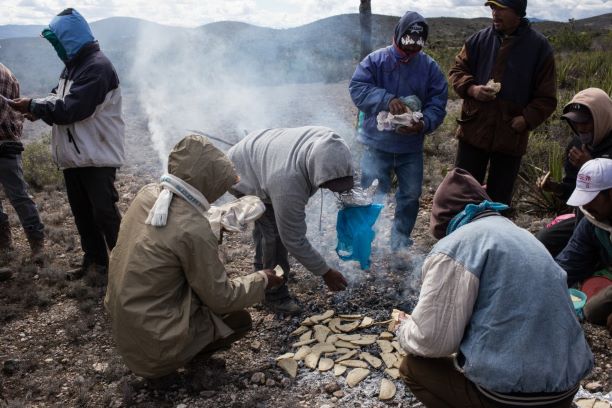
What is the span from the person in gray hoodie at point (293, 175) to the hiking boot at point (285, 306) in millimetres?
17

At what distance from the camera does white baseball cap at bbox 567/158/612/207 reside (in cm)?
274

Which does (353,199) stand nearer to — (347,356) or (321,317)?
(321,317)

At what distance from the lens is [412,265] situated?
404cm

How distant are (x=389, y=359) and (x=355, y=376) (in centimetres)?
25

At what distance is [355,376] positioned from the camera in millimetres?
2791

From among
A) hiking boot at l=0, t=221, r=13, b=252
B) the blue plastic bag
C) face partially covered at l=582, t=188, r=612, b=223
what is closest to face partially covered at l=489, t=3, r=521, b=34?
face partially covered at l=582, t=188, r=612, b=223

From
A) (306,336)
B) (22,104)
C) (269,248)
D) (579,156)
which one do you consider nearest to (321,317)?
(306,336)

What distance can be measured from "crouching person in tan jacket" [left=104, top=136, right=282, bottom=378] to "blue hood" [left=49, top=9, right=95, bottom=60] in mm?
1542

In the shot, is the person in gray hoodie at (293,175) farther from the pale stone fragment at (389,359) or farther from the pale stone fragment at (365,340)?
the pale stone fragment at (389,359)

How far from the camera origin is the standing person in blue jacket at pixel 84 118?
3.43 m

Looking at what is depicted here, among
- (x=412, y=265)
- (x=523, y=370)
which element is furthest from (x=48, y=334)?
(x=523, y=370)

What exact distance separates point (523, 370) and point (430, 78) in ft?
8.35

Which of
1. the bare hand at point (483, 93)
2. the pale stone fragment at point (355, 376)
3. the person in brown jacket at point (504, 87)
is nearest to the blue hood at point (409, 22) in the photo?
the person in brown jacket at point (504, 87)

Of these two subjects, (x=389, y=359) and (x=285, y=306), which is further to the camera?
(x=285, y=306)
